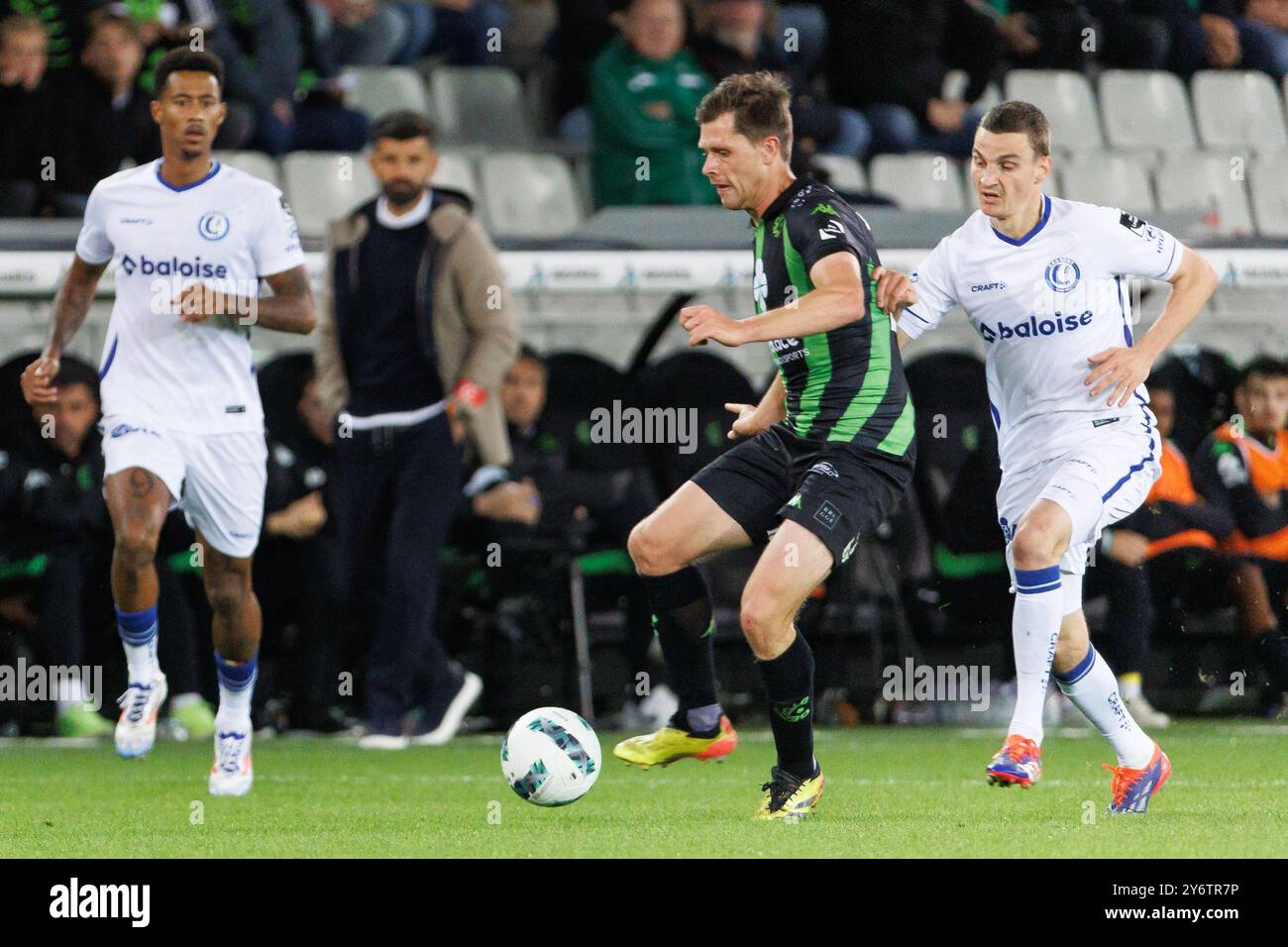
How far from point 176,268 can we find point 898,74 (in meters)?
8.37

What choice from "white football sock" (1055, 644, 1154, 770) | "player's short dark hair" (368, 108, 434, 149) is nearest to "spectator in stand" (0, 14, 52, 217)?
"player's short dark hair" (368, 108, 434, 149)

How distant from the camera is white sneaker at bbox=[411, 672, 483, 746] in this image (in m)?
10.4

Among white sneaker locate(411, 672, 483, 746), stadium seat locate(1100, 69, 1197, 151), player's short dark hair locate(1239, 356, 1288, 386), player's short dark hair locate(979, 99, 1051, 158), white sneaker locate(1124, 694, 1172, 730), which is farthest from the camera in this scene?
stadium seat locate(1100, 69, 1197, 151)

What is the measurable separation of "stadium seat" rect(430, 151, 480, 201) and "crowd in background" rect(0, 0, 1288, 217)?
515mm

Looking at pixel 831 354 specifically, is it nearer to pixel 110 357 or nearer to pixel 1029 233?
pixel 1029 233

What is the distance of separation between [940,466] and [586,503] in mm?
2056

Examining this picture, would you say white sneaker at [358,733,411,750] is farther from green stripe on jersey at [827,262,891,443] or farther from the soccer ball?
green stripe on jersey at [827,262,891,443]

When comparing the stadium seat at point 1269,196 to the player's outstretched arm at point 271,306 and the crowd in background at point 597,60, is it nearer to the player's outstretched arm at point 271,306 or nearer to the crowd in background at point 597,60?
the crowd in background at point 597,60

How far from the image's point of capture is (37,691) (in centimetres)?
1088

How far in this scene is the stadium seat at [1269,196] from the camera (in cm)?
1623

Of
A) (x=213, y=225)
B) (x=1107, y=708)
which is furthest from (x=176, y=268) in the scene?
(x=1107, y=708)

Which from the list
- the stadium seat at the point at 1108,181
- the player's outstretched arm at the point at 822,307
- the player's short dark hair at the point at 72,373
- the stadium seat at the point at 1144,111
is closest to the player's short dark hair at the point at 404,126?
the player's short dark hair at the point at 72,373

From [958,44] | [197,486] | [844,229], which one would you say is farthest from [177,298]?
[958,44]
